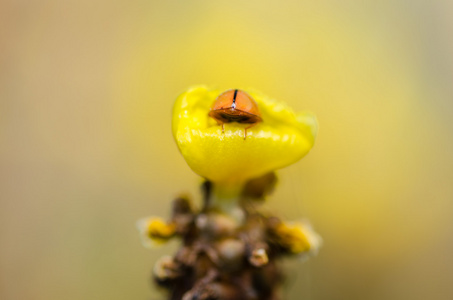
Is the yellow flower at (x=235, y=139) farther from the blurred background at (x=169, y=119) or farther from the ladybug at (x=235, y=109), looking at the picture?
the blurred background at (x=169, y=119)

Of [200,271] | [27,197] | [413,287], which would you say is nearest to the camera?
[200,271]

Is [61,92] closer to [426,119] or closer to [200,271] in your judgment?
[200,271]

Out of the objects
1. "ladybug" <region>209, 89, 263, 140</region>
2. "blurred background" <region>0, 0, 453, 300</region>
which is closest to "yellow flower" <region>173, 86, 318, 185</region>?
"ladybug" <region>209, 89, 263, 140</region>

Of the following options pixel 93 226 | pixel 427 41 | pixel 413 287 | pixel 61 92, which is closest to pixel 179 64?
pixel 61 92

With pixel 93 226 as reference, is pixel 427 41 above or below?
above

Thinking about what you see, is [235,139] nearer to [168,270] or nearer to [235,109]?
[235,109]

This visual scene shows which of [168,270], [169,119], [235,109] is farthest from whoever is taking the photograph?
[169,119]

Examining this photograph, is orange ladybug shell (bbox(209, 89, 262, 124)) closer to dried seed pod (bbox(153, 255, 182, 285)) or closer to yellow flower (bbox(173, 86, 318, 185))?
yellow flower (bbox(173, 86, 318, 185))

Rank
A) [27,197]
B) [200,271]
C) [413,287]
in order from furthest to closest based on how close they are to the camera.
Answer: [27,197] < [413,287] < [200,271]

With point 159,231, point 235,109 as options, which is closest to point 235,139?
point 235,109
